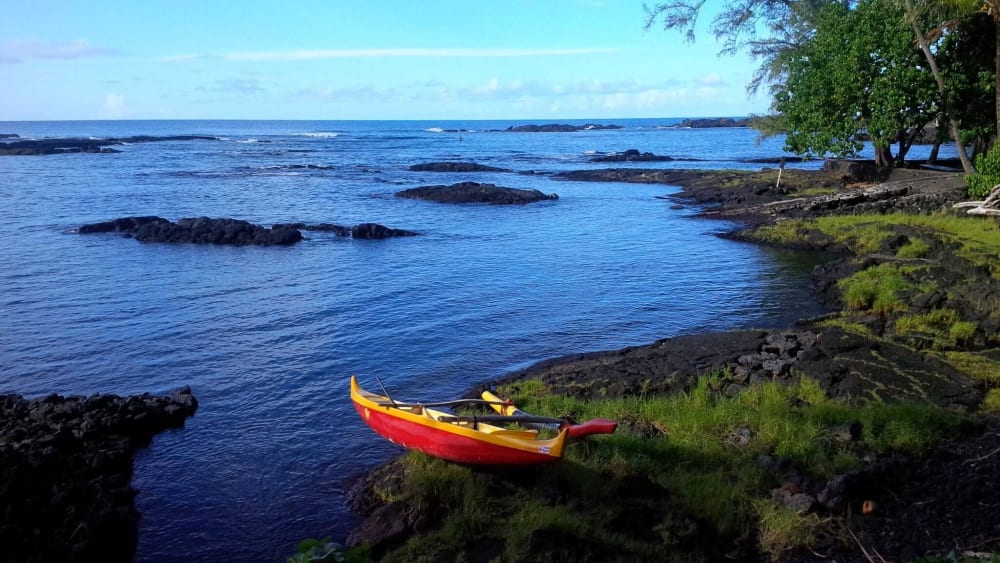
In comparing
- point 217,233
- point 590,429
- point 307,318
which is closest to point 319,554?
point 590,429

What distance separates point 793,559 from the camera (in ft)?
24.9

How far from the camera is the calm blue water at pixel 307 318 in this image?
10758 mm

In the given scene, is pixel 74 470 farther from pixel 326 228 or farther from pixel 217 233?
pixel 326 228

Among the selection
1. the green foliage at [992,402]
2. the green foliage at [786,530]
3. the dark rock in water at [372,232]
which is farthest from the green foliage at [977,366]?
the dark rock in water at [372,232]

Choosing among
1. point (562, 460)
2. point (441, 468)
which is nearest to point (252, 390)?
point (441, 468)

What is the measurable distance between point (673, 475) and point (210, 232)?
28150 mm

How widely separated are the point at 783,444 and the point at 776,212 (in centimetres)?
2709

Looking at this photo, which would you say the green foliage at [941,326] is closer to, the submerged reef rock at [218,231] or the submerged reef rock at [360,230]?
the submerged reef rock at [360,230]

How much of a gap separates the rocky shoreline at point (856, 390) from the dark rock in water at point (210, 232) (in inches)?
799

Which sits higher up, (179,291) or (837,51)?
(837,51)

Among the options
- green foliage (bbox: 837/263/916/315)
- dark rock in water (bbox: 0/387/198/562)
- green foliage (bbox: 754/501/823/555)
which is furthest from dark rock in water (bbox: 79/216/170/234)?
green foliage (bbox: 754/501/823/555)

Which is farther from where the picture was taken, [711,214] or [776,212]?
[711,214]

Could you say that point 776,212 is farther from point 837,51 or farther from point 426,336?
point 426,336

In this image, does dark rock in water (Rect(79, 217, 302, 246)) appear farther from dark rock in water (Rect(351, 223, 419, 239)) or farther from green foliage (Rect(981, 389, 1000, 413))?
green foliage (Rect(981, 389, 1000, 413))
